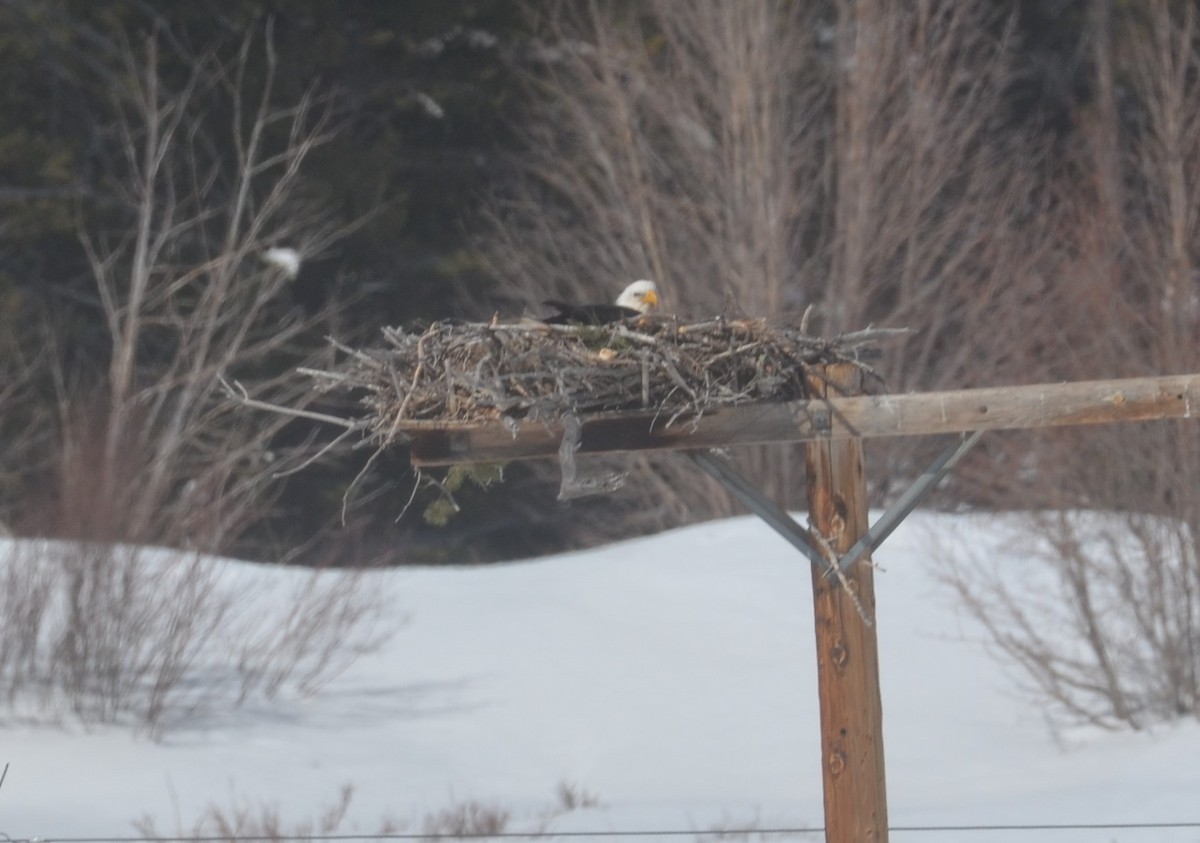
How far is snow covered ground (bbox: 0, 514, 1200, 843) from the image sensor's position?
1095 cm

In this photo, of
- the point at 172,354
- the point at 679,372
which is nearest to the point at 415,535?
the point at 172,354

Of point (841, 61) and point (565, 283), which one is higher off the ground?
point (841, 61)

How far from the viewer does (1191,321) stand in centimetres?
1384

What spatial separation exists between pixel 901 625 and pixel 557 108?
10.5 m

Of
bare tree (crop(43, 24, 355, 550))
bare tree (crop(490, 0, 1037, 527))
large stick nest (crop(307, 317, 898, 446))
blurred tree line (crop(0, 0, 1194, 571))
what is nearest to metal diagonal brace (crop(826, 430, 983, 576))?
large stick nest (crop(307, 317, 898, 446))

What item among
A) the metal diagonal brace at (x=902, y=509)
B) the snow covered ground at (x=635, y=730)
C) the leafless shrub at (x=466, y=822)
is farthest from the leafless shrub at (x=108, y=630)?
the metal diagonal brace at (x=902, y=509)

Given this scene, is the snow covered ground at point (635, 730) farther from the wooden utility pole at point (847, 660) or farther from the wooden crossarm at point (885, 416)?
the wooden crossarm at point (885, 416)

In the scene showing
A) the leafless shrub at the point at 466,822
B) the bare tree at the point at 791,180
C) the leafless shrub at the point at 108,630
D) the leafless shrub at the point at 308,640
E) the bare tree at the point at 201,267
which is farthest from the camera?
the bare tree at the point at 791,180

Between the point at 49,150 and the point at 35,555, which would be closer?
the point at 35,555

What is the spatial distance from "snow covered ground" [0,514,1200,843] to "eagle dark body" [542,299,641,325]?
5103 mm

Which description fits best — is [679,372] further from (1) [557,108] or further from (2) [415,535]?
(2) [415,535]

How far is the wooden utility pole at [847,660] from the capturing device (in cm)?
573

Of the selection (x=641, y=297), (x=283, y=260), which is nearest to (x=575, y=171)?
(x=283, y=260)

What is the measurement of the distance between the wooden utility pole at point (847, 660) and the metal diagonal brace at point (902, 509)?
0.06 meters
